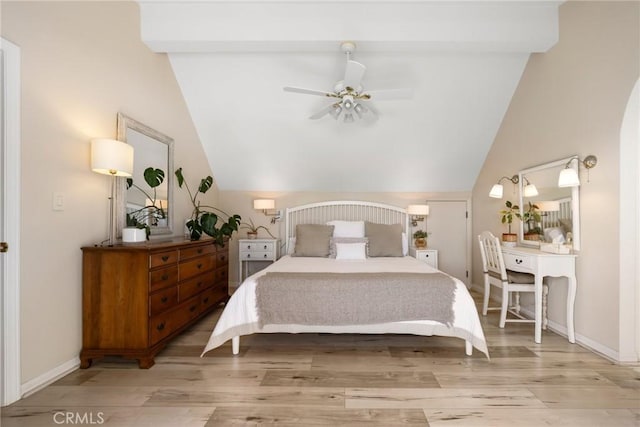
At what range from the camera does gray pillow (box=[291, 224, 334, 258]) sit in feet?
13.3

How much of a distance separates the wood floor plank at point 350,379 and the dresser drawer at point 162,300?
100 centimetres

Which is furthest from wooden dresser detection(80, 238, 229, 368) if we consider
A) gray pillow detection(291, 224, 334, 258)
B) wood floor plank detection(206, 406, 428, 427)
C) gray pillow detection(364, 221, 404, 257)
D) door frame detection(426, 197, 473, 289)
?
door frame detection(426, 197, 473, 289)

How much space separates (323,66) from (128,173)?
7.59 ft

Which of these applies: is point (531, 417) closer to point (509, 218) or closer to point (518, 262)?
point (518, 262)

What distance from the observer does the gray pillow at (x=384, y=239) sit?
4.08 metres

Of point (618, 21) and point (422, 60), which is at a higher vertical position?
point (422, 60)

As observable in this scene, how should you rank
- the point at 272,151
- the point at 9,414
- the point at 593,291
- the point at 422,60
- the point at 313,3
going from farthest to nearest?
1. the point at 272,151
2. the point at 422,60
3. the point at 313,3
4. the point at 593,291
5. the point at 9,414

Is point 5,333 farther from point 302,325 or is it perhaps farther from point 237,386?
point 302,325

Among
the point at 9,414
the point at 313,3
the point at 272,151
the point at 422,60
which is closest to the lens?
the point at 9,414

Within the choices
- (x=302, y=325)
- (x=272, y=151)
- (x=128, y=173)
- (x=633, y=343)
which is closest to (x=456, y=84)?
(x=272, y=151)

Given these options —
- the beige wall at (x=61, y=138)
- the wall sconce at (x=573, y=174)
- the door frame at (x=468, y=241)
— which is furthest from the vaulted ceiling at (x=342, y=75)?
the wall sconce at (x=573, y=174)

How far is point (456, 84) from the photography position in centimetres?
369

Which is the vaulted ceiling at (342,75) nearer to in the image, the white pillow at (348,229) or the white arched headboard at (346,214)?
the white arched headboard at (346,214)

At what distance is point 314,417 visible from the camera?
1.77 metres
